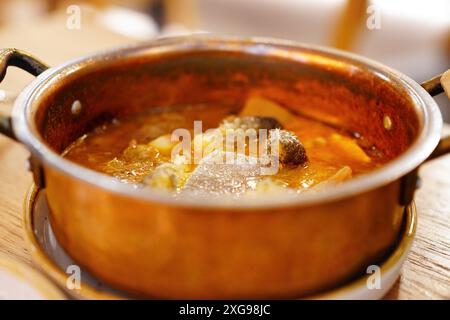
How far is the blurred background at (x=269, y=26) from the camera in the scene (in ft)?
8.11

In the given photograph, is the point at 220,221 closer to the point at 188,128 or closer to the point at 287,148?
the point at 287,148

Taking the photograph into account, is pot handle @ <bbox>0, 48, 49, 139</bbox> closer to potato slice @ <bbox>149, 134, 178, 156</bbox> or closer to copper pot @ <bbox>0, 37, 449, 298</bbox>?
copper pot @ <bbox>0, 37, 449, 298</bbox>

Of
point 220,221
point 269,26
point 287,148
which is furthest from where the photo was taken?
point 269,26

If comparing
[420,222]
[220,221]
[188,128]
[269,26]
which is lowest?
[269,26]

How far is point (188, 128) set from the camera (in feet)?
5.13

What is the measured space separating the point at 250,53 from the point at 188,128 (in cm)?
28

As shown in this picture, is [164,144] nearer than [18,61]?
No

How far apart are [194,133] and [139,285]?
652mm

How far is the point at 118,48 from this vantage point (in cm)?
148

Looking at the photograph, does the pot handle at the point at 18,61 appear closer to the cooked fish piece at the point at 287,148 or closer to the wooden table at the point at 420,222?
the wooden table at the point at 420,222

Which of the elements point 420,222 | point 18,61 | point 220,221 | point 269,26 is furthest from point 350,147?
point 269,26

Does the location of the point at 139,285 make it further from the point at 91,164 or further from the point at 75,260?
the point at 91,164

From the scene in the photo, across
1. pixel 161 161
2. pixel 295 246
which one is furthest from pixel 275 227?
pixel 161 161

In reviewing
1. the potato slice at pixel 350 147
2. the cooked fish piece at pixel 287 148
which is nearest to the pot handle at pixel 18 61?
the cooked fish piece at pixel 287 148
